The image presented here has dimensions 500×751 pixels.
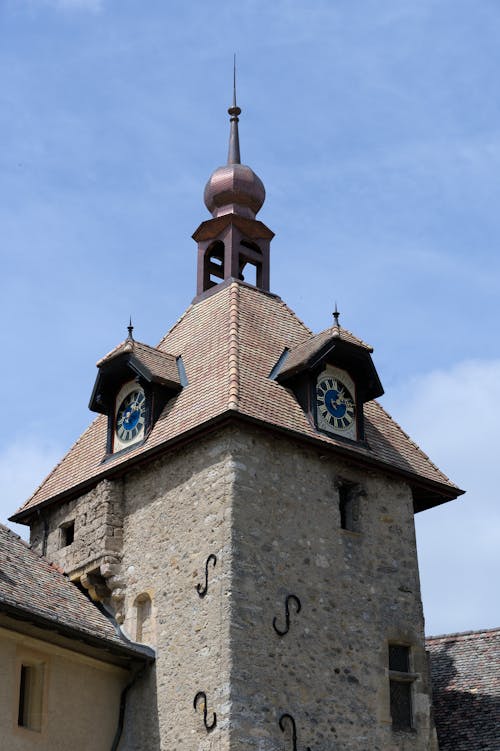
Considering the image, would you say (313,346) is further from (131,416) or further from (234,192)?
(234,192)

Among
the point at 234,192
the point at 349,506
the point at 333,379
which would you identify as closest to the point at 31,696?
the point at 349,506

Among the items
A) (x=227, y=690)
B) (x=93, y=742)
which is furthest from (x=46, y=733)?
(x=227, y=690)

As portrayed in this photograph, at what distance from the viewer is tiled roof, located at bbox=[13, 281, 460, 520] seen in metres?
24.4

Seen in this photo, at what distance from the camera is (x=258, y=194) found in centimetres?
3070

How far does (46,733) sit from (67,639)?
147cm

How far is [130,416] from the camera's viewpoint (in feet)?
85.9

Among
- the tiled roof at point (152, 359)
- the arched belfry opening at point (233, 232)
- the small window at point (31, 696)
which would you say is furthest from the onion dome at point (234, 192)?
the small window at point (31, 696)

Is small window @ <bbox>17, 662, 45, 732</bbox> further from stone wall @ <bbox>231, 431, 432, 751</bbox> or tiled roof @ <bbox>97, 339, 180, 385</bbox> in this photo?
tiled roof @ <bbox>97, 339, 180, 385</bbox>

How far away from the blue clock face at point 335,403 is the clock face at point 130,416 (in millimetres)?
3208

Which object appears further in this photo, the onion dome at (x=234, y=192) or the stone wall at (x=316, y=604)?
the onion dome at (x=234, y=192)

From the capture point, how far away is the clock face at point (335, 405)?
25234 millimetres

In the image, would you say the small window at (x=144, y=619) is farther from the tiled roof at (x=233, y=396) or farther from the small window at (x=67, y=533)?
the small window at (x=67, y=533)

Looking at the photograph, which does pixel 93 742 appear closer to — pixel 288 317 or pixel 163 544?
pixel 163 544

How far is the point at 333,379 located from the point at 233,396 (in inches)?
106
